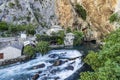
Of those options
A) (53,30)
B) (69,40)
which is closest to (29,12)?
(53,30)

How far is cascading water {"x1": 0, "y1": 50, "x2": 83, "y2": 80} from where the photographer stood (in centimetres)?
3622

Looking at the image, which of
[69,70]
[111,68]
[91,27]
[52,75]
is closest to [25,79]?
[52,75]

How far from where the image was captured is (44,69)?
40.5 m

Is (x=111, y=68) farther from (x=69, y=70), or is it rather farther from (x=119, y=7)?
(x=119, y=7)

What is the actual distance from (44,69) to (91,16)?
45.3 meters

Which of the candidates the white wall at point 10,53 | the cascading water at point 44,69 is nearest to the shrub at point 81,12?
the cascading water at point 44,69

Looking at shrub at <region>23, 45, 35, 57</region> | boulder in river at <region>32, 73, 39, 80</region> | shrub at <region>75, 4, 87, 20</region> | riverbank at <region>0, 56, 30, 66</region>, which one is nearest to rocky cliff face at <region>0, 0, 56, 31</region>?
shrub at <region>75, 4, 87, 20</region>

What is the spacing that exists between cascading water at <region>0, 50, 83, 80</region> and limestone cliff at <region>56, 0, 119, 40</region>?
2949 centimetres

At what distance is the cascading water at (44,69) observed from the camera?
36.2 m

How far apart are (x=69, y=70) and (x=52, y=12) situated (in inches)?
1953

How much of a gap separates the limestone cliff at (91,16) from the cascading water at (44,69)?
29492 millimetres

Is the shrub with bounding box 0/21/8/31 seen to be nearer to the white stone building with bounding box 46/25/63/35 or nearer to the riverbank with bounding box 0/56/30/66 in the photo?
the white stone building with bounding box 46/25/63/35

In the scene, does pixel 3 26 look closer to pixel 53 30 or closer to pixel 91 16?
pixel 53 30

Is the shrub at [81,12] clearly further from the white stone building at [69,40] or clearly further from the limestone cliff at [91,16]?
the white stone building at [69,40]
